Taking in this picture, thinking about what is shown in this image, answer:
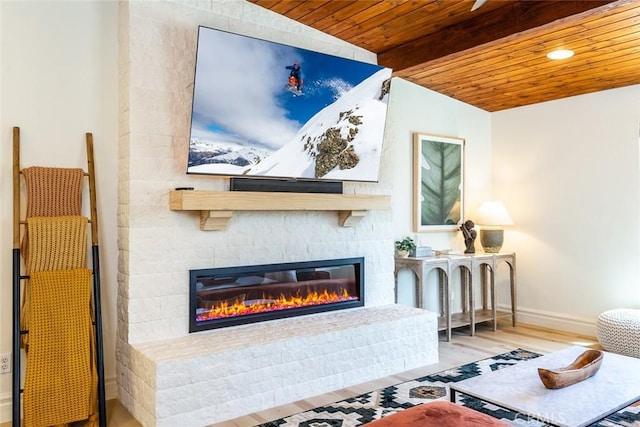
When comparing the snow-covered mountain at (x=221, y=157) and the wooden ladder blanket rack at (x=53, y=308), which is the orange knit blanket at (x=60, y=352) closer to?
the wooden ladder blanket rack at (x=53, y=308)

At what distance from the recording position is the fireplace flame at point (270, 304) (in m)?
3.40

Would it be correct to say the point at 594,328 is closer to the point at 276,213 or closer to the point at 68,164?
the point at 276,213

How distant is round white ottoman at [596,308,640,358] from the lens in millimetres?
3816

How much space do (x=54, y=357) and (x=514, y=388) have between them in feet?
7.78

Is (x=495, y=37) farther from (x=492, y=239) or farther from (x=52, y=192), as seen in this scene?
(x=52, y=192)

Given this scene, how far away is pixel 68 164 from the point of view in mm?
3018

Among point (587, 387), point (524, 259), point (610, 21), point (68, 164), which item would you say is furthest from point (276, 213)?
point (524, 259)

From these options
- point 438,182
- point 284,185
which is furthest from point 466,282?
point 284,185

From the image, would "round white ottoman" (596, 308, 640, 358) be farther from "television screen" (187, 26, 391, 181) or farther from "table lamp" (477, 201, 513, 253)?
"television screen" (187, 26, 391, 181)

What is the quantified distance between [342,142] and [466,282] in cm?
223

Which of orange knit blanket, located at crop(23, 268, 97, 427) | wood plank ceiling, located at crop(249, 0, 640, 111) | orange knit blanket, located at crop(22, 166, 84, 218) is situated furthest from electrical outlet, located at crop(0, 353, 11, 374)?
wood plank ceiling, located at crop(249, 0, 640, 111)

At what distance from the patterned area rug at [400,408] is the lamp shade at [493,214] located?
6.13ft

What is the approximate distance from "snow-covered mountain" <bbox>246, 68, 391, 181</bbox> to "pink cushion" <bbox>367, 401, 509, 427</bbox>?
76.0 inches

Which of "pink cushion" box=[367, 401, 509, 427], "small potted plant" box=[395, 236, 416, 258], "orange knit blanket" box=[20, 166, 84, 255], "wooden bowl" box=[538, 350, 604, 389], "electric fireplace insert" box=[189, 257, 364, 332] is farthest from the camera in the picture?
"small potted plant" box=[395, 236, 416, 258]
